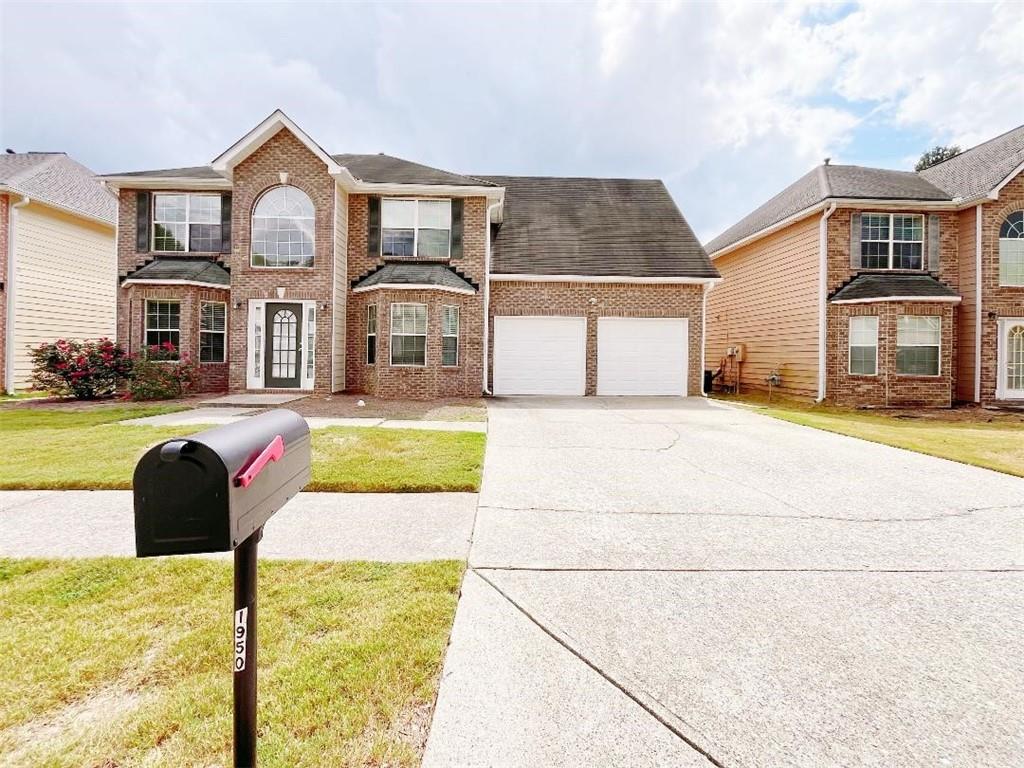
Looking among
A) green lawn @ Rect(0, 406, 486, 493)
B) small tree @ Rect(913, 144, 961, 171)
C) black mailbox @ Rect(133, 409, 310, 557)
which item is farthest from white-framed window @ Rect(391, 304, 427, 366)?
small tree @ Rect(913, 144, 961, 171)

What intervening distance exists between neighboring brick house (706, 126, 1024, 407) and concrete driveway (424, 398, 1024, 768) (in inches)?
414

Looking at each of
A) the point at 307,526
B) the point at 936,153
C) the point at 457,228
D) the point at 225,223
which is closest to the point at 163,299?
the point at 225,223

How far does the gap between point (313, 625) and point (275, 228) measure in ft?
45.2

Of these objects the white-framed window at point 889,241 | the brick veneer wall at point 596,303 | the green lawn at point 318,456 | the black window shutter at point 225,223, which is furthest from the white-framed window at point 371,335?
the white-framed window at point 889,241

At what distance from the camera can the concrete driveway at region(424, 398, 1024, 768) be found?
1.91 meters

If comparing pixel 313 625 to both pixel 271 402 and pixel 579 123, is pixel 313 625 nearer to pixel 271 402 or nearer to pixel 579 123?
pixel 271 402

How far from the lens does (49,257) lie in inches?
629

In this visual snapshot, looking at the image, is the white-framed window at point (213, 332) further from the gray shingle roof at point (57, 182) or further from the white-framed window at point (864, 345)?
the white-framed window at point (864, 345)

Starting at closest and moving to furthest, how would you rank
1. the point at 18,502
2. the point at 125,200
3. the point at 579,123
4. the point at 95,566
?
the point at 95,566 < the point at 18,502 < the point at 125,200 < the point at 579,123

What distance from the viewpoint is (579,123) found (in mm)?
21453

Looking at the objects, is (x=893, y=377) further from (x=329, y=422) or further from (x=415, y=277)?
(x=329, y=422)

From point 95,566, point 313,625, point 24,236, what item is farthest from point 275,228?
point 313,625

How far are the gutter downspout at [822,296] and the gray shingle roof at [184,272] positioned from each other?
17.3 m

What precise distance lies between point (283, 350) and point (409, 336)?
11.8ft
